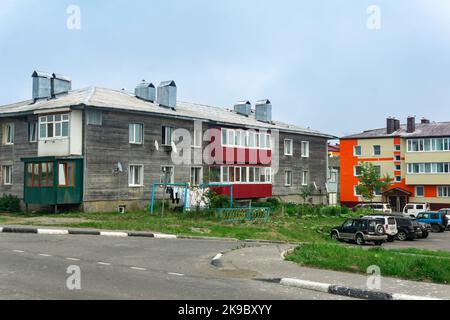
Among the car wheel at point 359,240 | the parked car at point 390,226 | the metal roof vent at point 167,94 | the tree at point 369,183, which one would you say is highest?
the metal roof vent at point 167,94

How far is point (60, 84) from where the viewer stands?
38.6 m

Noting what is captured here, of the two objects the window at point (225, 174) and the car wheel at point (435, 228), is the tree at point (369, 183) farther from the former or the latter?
the window at point (225, 174)

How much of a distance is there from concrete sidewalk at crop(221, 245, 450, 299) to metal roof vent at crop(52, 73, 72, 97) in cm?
2647

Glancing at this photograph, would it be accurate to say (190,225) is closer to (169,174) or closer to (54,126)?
(169,174)

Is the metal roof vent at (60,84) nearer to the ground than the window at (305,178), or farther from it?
farther from it

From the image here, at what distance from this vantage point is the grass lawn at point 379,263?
11258 mm

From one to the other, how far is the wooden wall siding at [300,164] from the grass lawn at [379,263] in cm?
3313

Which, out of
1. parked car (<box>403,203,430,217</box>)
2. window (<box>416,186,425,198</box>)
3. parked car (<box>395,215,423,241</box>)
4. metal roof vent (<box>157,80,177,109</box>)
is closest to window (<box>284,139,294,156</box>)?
parked car (<box>403,203,430,217</box>)

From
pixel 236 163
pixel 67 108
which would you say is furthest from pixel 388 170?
pixel 67 108

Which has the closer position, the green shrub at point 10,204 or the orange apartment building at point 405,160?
the green shrub at point 10,204

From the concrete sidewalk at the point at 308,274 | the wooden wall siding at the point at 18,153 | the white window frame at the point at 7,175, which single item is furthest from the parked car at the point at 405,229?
the white window frame at the point at 7,175

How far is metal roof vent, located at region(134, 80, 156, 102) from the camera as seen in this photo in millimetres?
40750

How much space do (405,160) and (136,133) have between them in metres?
36.5
